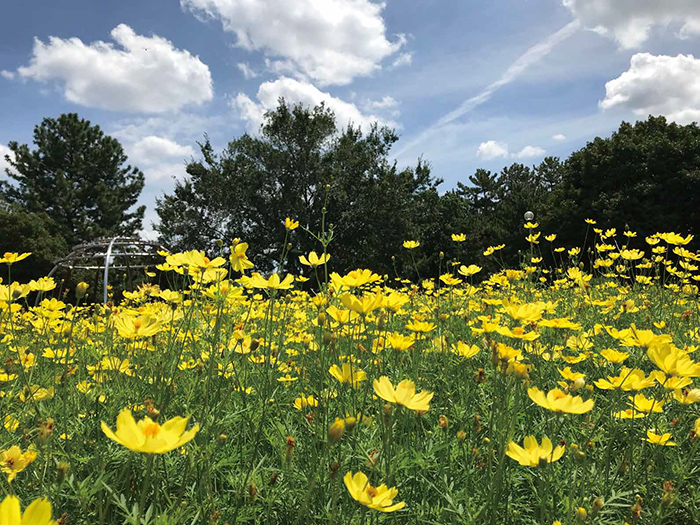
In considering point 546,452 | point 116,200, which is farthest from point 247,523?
point 116,200

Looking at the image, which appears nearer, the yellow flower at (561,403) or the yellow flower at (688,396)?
the yellow flower at (561,403)

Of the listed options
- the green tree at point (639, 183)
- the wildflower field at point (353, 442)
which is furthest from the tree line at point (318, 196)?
the wildflower field at point (353, 442)

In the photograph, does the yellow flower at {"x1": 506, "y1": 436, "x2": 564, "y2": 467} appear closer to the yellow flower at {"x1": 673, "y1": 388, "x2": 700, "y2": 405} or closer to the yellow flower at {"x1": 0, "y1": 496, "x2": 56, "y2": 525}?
the yellow flower at {"x1": 673, "y1": 388, "x2": 700, "y2": 405}

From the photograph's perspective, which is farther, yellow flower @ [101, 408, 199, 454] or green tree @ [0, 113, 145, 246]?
green tree @ [0, 113, 145, 246]

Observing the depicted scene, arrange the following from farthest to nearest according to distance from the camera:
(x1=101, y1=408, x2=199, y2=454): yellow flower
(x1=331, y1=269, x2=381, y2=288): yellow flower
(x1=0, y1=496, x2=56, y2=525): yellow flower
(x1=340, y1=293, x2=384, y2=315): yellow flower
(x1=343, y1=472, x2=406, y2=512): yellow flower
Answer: (x1=331, y1=269, x2=381, y2=288): yellow flower, (x1=340, y1=293, x2=384, y2=315): yellow flower, (x1=343, y1=472, x2=406, y2=512): yellow flower, (x1=101, y1=408, x2=199, y2=454): yellow flower, (x1=0, y1=496, x2=56, y2=525): yellow flower

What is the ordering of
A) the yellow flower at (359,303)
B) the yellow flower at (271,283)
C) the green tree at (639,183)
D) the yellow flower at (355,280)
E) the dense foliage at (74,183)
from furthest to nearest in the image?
the dense foliage at (74,183) < the green tree at (639,183) < the yellow flower at (271,283) < the yellow flower at (355,280) < the yellow flower at (359,303)

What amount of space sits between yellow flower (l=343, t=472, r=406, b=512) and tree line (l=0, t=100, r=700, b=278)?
12.3 m

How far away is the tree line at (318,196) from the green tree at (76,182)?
0.07 meters

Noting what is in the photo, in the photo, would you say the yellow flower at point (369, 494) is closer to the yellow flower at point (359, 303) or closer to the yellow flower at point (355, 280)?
the yellow flower at point (359, 303)

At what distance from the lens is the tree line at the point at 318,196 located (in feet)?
49.0

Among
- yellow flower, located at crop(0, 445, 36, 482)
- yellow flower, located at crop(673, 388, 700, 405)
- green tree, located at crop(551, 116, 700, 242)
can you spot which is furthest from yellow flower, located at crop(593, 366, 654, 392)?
green tree, located at crop(551, 116, 700, 242)

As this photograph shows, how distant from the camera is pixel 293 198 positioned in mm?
18266

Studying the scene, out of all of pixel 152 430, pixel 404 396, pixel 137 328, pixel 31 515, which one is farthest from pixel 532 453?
pixel 137 328

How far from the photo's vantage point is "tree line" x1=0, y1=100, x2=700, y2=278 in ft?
49.0
